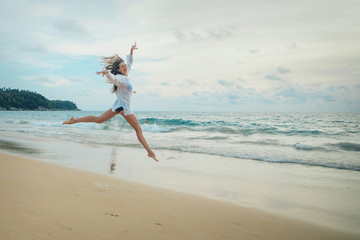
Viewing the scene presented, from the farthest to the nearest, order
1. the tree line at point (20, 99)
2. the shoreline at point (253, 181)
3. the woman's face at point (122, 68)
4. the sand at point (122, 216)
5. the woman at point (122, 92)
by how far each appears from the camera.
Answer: the tree line at point (20, 99)
the shoreline at point (253, 181)
the woman's face at point (122, 68)
the woman at point (122, 92)
the sand at point (122, 216)

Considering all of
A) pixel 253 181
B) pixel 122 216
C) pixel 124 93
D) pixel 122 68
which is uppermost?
pixel 122 68

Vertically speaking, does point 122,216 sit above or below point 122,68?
below

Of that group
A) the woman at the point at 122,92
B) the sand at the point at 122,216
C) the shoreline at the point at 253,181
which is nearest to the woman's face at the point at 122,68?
the woman at the point at 122,92

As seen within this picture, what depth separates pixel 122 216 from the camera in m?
4.41

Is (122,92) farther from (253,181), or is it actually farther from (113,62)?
(253,181)

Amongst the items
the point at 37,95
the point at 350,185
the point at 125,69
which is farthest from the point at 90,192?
the point at 37,95

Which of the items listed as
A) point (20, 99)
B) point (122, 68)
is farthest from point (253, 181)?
point (20, 99)

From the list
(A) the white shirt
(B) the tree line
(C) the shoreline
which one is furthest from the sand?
(B) the tree line

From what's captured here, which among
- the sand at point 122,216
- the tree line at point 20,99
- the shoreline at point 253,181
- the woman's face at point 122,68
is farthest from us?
the tree line at point 20,99

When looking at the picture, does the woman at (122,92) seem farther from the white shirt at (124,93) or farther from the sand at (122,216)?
the sand at (122,216)

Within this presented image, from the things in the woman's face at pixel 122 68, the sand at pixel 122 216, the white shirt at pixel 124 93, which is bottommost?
the sand at pixel 122 216

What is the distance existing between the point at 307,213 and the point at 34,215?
5096mm

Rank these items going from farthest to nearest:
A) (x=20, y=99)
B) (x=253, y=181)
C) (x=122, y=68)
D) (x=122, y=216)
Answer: (x=20, y=99), (x=253, y=181), (x=122, y=68), (x=122, y=216)

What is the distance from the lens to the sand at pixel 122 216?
3775mm
